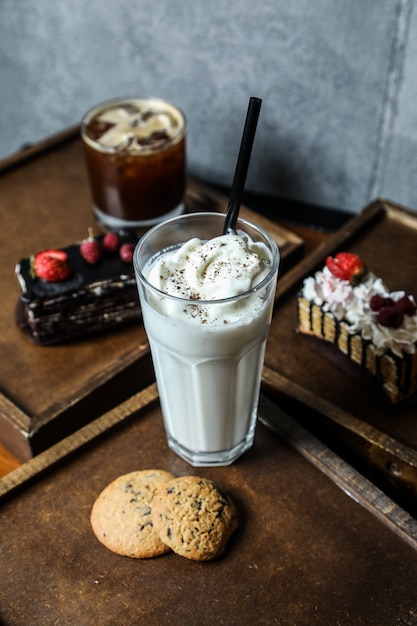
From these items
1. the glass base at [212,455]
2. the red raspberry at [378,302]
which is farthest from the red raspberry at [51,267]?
the red raspberry at [378,302]

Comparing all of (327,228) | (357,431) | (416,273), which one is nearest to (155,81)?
(327,228)

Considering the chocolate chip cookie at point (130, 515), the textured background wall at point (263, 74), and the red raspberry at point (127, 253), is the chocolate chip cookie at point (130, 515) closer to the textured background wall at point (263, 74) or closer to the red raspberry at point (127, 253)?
the red raspberry at point (127, 253)

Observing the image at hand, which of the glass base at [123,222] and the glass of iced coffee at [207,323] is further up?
the glass of iced coffee at [207,323]

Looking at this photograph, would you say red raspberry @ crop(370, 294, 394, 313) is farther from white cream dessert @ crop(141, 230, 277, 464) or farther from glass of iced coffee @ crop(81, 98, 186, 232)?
glass of iced coffee @ crop(81, 98, 186, 232)

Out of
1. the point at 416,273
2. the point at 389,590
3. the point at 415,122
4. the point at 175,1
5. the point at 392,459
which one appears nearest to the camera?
the point at 389,590

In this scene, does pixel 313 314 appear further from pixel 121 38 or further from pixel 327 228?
pixel 121 38

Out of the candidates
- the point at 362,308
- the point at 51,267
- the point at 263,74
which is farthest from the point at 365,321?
the point at 263,74

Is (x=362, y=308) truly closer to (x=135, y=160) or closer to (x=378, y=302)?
(x=378, y=302)
